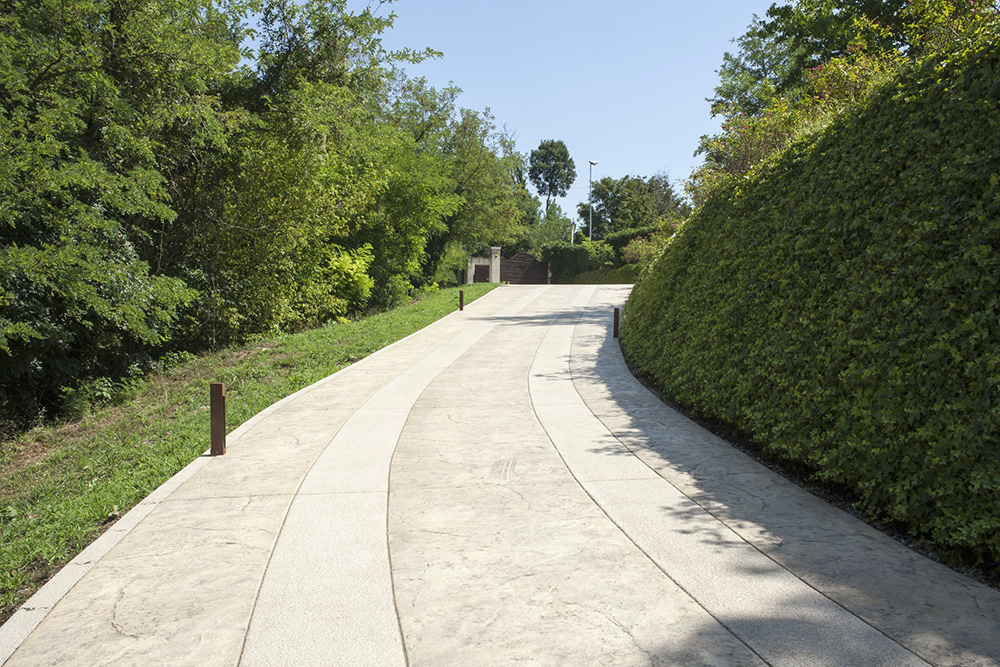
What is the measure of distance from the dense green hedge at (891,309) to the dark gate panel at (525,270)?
4715 centimetres

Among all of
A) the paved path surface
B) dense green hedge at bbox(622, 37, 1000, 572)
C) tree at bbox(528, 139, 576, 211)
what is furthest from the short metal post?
tree at bbox(528, 139, 576, 211)

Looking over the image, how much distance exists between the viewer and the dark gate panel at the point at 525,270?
2148 inches

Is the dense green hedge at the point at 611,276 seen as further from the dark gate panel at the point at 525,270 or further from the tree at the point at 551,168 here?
the tree at the point at 551,168

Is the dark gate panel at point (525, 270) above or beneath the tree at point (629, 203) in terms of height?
beneath

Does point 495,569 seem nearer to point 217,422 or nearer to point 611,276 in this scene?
point 217,422

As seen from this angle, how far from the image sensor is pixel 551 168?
100250 mm

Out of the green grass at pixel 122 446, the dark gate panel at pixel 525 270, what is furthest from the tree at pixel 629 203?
the green grass at pixel 122 446

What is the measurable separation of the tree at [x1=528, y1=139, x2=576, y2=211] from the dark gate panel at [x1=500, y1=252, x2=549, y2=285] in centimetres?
4562

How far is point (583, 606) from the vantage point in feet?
12.4

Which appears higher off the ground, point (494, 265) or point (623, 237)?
Answer: point (623, 237)

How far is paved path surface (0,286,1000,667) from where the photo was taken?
338 cm

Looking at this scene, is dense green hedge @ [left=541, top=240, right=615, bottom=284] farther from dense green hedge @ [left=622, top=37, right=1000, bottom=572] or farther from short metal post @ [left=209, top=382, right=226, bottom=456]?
short metal post @ [left=209, top=382, right=226, bottom=456]

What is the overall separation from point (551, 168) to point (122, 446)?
9654 centimetres

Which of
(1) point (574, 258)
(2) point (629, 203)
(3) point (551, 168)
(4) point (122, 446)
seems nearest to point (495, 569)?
(4) point (122, 446)
